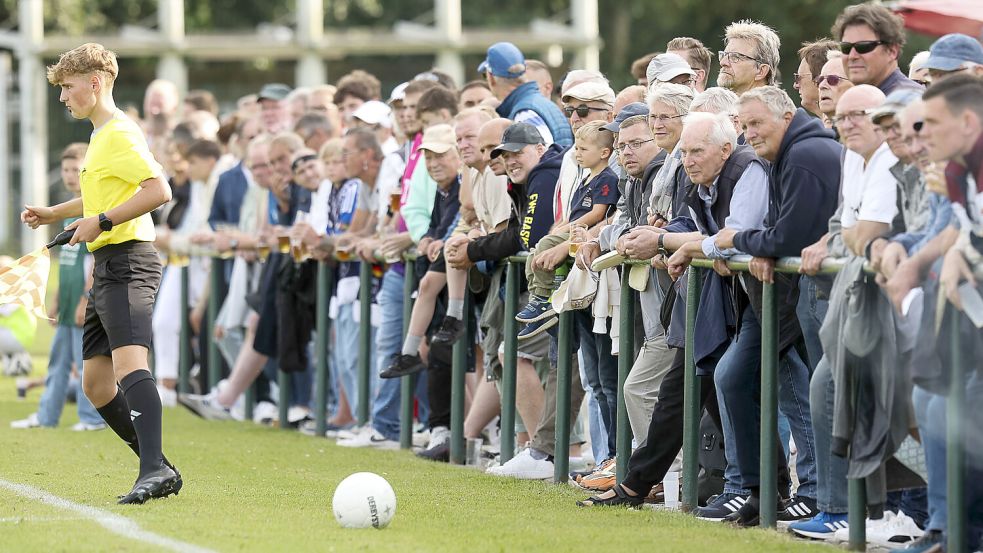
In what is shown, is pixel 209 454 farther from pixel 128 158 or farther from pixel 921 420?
pixel 921 420

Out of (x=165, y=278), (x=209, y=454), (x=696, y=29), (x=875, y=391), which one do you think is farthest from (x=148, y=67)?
(x=875, y=391)

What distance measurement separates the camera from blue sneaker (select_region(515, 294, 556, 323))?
9.89 meters

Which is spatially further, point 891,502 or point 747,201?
point 747,201

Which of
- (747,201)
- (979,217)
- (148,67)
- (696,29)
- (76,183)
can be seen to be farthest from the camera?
(696,29)

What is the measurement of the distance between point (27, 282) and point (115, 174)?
3.39ft

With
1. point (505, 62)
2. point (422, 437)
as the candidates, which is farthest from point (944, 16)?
point (422, 437)

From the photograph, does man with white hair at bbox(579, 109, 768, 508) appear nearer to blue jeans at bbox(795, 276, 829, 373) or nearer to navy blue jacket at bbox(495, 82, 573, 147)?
blue jeans at bbox(795, 276, 829, 373)

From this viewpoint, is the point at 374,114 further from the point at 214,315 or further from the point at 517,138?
the point at 517,138

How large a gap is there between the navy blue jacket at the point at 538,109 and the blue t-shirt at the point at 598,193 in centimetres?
132

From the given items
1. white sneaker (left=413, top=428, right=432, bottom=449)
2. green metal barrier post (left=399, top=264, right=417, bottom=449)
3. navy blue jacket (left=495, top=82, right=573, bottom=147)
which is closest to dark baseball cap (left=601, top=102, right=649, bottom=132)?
navy blue jacket (left=495, top=82, right=573, bottom=147)

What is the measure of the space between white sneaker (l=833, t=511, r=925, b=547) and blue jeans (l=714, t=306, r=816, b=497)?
0.56 m

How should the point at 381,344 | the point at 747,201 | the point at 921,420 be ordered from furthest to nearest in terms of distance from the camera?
the point at 381,344, the point at 747,201, the point at 921,420

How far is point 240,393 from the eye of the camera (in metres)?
14.2

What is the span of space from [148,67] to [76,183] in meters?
25.1
